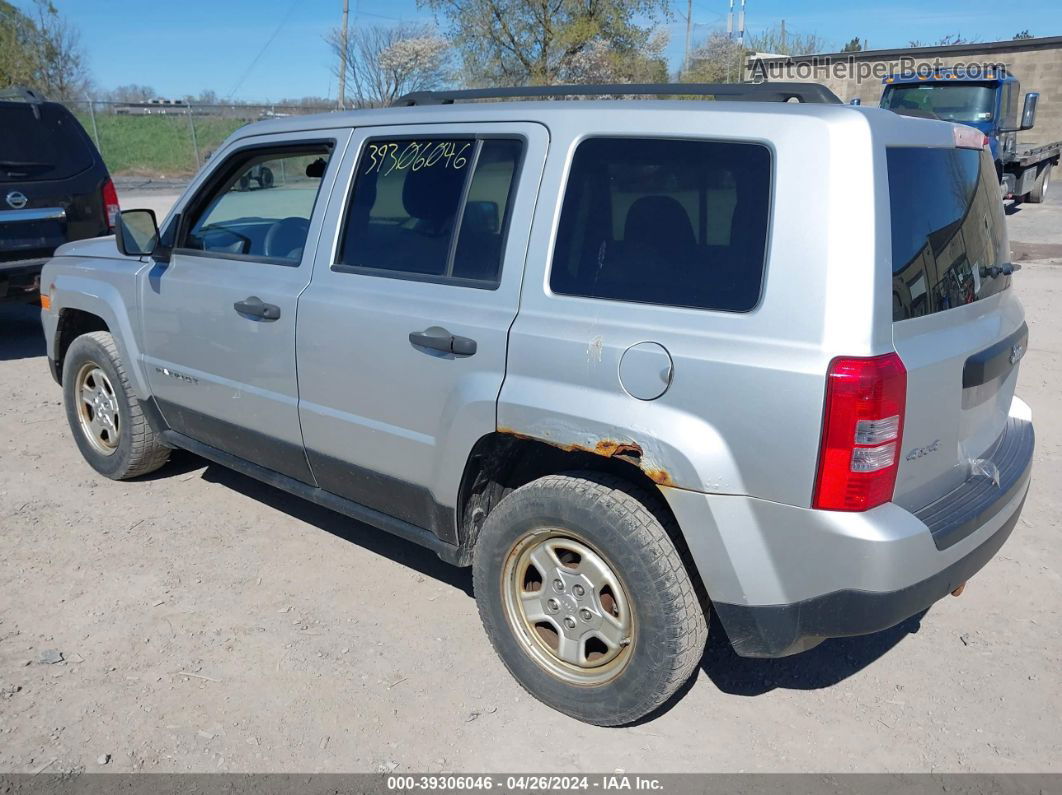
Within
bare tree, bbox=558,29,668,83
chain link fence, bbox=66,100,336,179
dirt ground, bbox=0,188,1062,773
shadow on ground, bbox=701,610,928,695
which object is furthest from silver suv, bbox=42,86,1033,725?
chain link fence, bbox=66,100,336,179

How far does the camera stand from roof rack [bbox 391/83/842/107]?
2.79 metres

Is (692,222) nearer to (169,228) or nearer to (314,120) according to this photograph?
(314,120)

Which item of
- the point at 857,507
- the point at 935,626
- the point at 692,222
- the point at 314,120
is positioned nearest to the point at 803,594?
the point at 857,507

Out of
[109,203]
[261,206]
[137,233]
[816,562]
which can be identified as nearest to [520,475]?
[816,562]

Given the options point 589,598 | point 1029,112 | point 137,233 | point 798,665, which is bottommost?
point 798,665

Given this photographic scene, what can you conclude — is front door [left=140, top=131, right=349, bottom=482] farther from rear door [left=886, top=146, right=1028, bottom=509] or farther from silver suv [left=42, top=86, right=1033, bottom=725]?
rear door [left=886, top=146, right=1028, bottom=509]

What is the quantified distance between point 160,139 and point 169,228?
3295cm

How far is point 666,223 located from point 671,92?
0.63m

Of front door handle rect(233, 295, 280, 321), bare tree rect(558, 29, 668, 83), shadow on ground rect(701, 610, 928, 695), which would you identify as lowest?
shadow on ground rect(701, 610, 928, 695)

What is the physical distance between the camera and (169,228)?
4332 mm

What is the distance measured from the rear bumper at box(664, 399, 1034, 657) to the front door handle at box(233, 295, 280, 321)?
6.28ft

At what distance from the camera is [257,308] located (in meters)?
3.73

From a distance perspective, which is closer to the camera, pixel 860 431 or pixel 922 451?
pixel 860 431

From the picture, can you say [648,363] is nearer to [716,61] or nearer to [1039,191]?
[1039,191]
